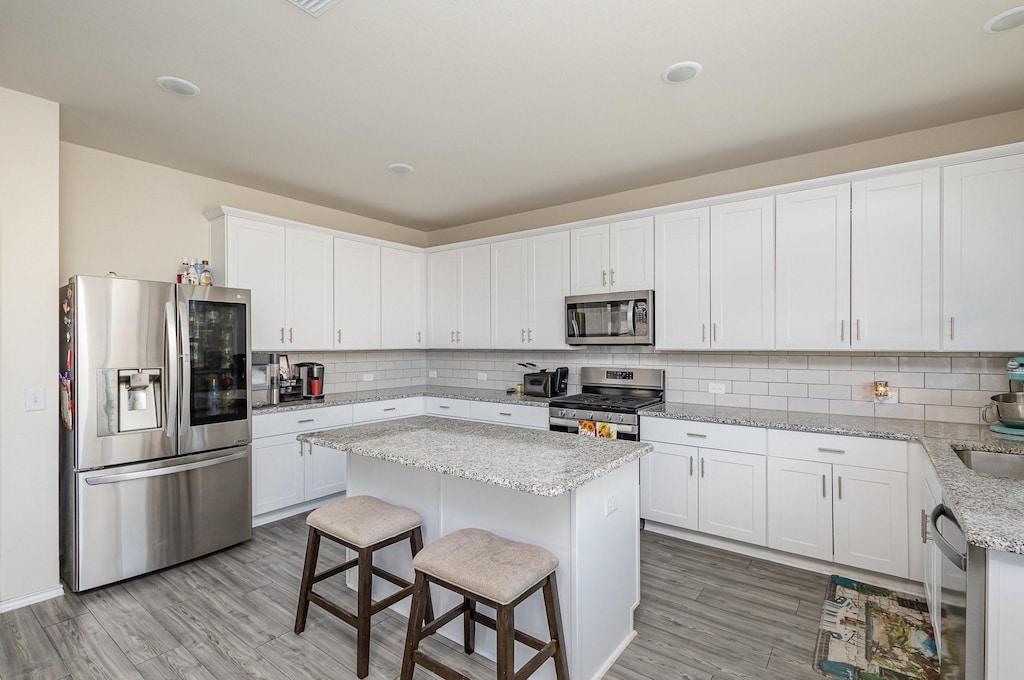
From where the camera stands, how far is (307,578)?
2279 mm

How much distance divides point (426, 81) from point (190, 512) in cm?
298

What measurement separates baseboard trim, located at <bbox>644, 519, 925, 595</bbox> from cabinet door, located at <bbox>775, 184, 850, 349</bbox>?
1330mm

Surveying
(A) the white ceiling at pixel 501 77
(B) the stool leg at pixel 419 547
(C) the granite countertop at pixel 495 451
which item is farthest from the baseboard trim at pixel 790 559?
(A) the white ceiling at pixel 501 77

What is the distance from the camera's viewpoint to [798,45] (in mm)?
2135

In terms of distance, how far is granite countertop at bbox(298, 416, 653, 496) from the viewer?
171cm

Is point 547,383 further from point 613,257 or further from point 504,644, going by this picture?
point 504,644

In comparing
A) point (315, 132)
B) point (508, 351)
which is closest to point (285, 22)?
point (315, 132)

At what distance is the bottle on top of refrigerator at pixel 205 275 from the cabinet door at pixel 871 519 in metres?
4.41

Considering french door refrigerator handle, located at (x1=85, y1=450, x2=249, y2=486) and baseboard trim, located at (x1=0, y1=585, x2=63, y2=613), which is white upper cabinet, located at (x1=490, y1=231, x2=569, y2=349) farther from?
baseboard trim, located at (x1=0, y1=585, x2=63, y2=613)

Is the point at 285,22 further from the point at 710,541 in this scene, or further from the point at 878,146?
the point at 710,541

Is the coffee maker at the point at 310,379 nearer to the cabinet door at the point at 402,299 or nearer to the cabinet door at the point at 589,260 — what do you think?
the cabinet door at the point at 402,299

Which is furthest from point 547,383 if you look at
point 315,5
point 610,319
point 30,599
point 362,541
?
point 30,599

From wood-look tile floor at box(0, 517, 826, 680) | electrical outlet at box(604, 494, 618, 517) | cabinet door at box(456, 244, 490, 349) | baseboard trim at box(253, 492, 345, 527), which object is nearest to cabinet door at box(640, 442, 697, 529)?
wood-look tile floor at box(0, 517, 826, 680)

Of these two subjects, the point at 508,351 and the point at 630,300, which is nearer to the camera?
the point at 630,300
